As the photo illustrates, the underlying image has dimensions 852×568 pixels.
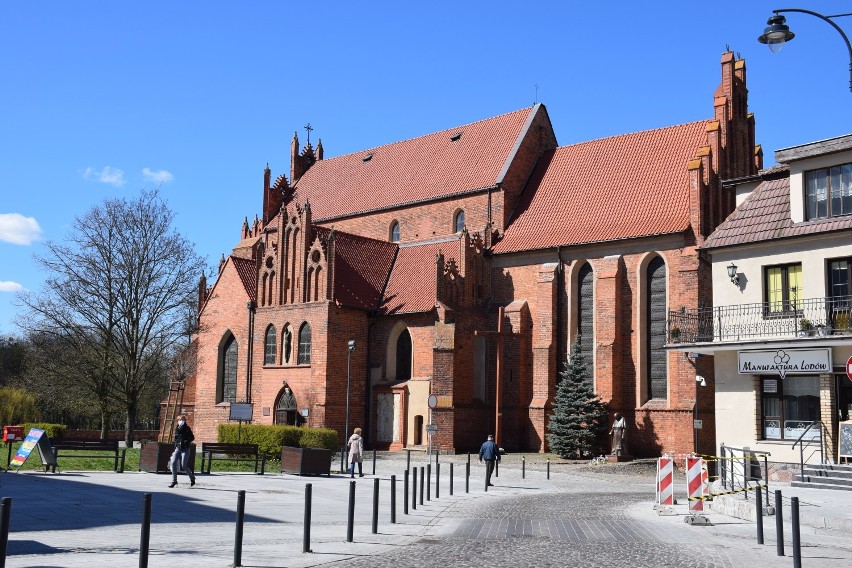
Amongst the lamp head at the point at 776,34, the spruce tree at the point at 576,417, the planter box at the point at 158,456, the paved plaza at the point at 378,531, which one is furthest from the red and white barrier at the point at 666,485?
the spruce tree at the point at 576,417

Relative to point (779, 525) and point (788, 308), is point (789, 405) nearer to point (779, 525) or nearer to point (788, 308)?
point (788, 308)

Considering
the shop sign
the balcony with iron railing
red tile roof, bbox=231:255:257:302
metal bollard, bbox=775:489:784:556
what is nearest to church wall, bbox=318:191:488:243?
red tile roof, bbox=231:255:257:302

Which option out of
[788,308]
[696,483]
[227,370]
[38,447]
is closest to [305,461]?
[38,447]

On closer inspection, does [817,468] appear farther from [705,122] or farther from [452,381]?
[705,122]

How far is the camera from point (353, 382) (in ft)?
135

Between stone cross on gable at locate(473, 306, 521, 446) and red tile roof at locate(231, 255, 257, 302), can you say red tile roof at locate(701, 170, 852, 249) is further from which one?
red tile roof at locate(231, 255, 257, 302)

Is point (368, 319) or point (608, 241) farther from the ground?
point (608, 241)

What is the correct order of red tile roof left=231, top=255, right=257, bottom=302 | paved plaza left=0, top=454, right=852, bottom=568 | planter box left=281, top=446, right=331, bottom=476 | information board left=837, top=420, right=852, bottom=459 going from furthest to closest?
red tile roof left=231, top=255, right=257, bottom=302 → planter box left=281, top=446, right=331, bottom=476 → information board left=837, top=420, right=852, bottom=459 → paved plaza left=0, top=454, right=852, bottom=568

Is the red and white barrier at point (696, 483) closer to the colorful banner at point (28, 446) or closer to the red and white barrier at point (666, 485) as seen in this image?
the red and white barrier at point (666, 485)

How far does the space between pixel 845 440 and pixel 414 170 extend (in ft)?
103

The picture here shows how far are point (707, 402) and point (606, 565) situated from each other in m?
24.3

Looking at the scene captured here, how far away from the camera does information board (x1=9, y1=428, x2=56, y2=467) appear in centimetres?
2330

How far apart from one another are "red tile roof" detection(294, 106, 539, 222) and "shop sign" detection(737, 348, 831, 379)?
67.6 feet

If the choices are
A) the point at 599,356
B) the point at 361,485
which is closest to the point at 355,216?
the point at 599,356
